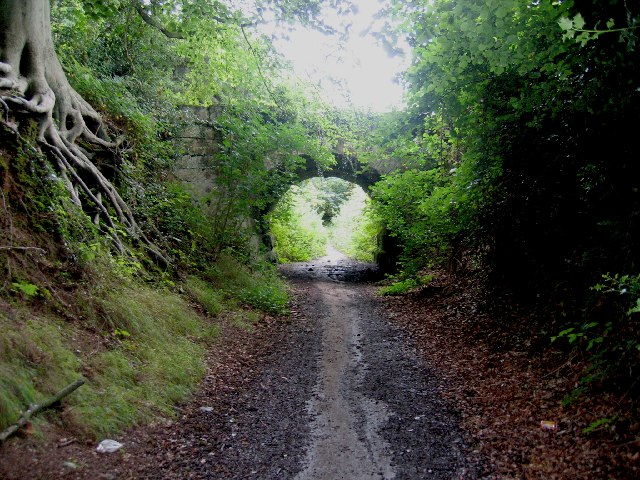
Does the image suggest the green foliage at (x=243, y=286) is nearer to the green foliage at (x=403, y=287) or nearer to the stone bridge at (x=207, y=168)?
the stone bridge at (x=207, y=168)

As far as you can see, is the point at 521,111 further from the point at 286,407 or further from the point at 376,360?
the point at 286,407

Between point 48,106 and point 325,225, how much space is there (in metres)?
32.0

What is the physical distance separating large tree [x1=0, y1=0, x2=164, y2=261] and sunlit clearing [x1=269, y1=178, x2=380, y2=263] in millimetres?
14799

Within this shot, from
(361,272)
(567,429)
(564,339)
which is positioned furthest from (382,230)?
(567,429)

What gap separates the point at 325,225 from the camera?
38.1 meters

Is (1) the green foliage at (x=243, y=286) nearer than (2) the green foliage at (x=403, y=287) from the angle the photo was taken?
Yes

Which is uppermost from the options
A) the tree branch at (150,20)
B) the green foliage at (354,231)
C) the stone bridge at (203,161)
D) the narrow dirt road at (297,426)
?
the tree branch at (150,20)

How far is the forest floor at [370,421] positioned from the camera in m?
3.37

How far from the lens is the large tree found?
611 cm

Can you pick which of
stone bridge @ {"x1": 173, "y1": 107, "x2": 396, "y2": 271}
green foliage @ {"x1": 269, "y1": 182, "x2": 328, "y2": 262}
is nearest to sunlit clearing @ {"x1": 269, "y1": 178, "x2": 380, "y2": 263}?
green foliage @ {"x1": 269, "y1": 182, "x2": 328, "y2": 262}

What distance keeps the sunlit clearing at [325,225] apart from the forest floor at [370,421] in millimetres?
15201

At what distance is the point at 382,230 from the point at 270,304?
10.7m

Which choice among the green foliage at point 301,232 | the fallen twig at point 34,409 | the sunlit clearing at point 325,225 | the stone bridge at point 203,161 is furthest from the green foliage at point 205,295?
the sunlit clearing at point 325,225

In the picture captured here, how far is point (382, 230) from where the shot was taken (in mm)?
19391
